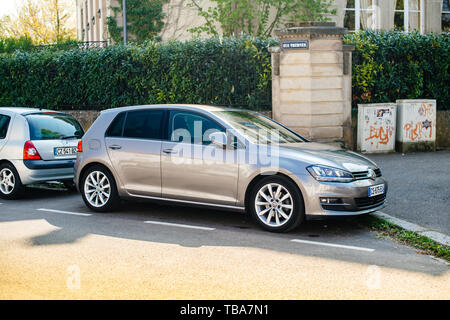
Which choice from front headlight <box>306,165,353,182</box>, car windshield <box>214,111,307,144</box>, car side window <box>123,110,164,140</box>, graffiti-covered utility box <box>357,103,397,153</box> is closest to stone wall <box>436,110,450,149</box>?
graffiti-covered utility box <box>357,103,397,153</box>

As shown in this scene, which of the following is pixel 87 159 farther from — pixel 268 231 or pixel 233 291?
pixel 233 291

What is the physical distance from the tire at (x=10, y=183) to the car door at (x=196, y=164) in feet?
11.4

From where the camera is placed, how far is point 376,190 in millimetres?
7371

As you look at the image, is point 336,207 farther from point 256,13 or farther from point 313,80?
point 256,13

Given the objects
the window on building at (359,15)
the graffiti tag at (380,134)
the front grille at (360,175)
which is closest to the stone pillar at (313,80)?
the graffiti tag at (380,134)

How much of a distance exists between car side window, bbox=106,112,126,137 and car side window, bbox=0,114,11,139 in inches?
111

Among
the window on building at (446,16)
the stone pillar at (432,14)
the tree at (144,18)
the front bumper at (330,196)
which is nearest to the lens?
the front bumper at (330,196)

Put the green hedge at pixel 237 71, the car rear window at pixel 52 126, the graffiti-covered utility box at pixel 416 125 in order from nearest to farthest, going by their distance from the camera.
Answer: the car rear window at pixel 52 126 → the graffiti-covered utility box at pixel 416 125 → the green hedge at pixel 237 71

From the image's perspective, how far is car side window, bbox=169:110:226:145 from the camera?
7773 mm

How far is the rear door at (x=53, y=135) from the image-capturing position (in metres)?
10.2

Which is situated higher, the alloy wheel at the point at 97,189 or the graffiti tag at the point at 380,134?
the graffiti tag at the point at 380,134

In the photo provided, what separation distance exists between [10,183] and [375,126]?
345 inches

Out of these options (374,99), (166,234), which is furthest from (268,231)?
(374,99)

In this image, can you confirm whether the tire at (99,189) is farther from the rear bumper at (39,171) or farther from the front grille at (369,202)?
the front grille at (369,202)
